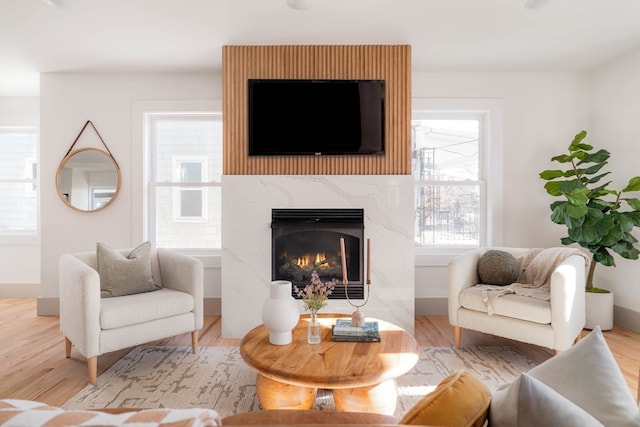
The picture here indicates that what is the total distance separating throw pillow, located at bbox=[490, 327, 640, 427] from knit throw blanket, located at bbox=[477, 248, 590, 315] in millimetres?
2035

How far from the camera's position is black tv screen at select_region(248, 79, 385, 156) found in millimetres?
3445

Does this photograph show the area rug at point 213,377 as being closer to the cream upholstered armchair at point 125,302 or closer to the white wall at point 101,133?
the cream upholstered armchair at point 125,302

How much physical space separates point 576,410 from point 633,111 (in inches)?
152

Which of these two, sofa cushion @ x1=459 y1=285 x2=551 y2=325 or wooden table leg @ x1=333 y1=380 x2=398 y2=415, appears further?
sofa cushion @ x1=459 y1=285 x2=551 y2=325

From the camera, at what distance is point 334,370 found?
1801 mm

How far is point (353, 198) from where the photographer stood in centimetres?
344

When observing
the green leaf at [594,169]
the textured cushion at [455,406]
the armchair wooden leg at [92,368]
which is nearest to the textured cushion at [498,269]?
the green leaf at [594,169]

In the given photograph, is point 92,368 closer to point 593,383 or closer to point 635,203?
point 593,383

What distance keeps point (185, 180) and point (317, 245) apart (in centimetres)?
174

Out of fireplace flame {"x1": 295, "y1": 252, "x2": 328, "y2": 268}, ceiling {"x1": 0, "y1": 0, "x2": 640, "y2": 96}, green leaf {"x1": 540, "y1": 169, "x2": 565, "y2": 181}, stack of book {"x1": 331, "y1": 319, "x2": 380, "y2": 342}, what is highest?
ceiling {"x1": 0, "y1": 0, "x2": 640, "y2": 96}

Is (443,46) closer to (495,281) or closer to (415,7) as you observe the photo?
(415,7)

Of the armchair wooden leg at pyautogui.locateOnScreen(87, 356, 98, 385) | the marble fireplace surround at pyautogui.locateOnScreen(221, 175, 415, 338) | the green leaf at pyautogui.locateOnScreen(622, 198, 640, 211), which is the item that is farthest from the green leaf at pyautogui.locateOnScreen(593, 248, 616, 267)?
the armchair wooden leg at pyautogui.locateOnScreen(87, 356, 98, 385)

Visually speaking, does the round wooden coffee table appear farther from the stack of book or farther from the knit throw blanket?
the knit throw blanket

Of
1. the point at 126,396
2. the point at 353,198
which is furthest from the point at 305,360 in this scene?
the point at 353,198
